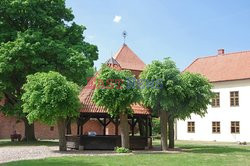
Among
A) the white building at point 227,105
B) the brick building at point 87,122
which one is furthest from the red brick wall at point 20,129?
the white building at point 227,105

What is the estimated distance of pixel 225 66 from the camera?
40219mm

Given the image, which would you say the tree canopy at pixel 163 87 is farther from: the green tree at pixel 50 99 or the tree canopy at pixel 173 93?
the green tree at pixel 50 99

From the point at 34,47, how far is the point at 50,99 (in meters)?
7.49

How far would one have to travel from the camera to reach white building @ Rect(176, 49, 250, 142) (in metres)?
36.9

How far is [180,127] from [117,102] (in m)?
24.4

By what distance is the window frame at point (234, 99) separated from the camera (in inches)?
1480

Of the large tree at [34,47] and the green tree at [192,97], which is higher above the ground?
the large tree at [34,47]

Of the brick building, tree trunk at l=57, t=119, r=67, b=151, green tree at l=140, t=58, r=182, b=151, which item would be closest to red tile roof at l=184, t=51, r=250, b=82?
the brick building

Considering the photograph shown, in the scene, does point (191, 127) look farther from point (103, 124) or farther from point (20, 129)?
point (103, 124)

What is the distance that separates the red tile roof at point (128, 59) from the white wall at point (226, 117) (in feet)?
39.4

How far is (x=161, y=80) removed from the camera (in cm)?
2153

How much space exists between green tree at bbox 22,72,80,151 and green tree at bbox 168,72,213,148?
6499mm

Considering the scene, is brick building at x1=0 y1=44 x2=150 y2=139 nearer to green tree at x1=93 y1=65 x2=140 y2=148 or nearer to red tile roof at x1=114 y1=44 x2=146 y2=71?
red tile roof at x1=114 y1=44 x2=146 y2=71

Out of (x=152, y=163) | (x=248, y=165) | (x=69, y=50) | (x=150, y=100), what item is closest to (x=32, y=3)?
(x=69, y=50)
